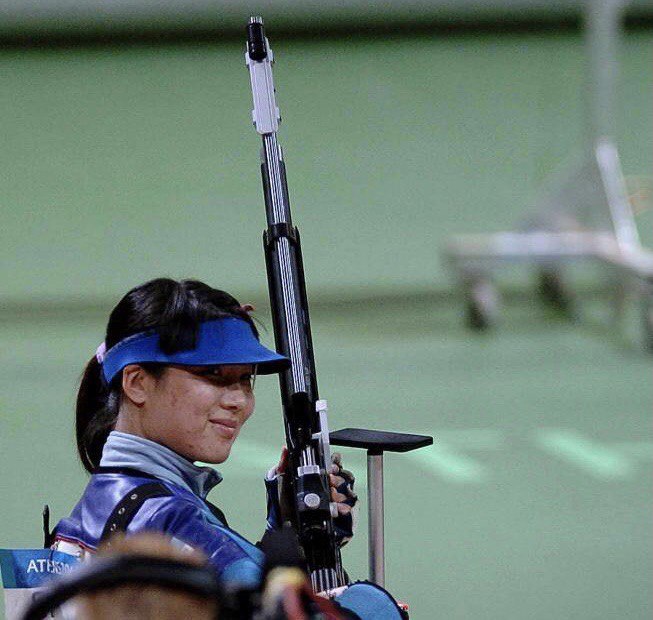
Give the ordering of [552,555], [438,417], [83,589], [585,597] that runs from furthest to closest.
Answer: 1. [438,417]
2. [552,555]
3. [585,597]
4. [83,589]

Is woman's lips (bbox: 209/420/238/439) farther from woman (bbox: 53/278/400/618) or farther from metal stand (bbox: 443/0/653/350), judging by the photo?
metal stand (bbox: 443/0/653/350)

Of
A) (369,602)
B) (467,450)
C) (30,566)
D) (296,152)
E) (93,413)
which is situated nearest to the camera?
(369,602)

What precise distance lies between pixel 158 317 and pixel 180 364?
0.06 meters

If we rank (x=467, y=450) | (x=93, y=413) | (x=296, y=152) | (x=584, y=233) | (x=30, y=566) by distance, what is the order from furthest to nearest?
(x=296, y=152) → (x=584, y=233) → (x=467, y=450) → (x=93, y=413) → (x=30, y=566)

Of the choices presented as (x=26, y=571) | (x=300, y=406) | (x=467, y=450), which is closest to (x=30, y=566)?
(x=26, y=571)

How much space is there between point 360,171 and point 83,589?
577 cm

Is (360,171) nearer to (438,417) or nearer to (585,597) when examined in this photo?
(438,417)

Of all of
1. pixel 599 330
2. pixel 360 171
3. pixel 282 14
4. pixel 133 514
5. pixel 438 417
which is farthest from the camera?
pixel 282 14

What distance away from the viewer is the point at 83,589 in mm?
896

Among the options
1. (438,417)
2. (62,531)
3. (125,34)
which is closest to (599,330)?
(438,417)

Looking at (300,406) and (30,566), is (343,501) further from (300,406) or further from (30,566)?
(30,566)

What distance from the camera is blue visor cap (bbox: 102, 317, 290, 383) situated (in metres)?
1.59

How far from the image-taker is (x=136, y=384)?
1.63 m

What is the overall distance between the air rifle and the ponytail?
21 centimetres
